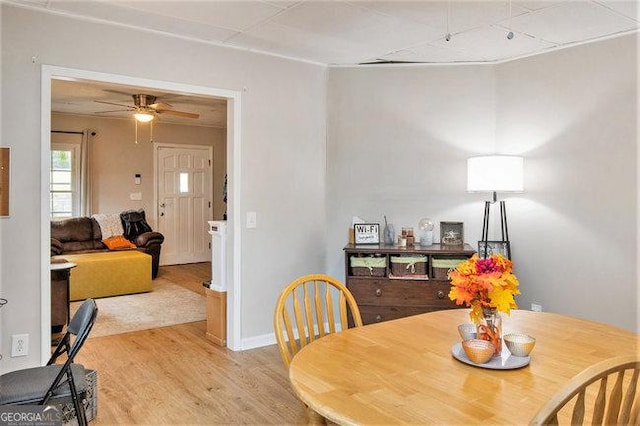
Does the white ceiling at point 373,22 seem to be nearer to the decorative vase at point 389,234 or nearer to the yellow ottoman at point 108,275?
the decorative vase at point 389,234

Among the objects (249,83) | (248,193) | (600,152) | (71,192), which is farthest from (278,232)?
(71,192)

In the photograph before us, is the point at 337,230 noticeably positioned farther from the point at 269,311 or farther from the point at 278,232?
the point at 269,311

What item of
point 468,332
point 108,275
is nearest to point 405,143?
point 468,332

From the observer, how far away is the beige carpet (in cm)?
473

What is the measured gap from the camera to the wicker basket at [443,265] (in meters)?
3.87

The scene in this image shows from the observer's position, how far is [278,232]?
4.20 m

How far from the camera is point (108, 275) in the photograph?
6.02 meters

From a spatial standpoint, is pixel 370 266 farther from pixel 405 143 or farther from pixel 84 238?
pixel 84 238

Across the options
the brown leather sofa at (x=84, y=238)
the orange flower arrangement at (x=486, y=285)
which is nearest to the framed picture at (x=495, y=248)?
the orange flower arrangement at (x=486, y=285)

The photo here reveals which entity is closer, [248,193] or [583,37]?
[583,37]

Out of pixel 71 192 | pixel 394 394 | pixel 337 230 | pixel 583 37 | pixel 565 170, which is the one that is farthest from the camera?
pixel 71 192

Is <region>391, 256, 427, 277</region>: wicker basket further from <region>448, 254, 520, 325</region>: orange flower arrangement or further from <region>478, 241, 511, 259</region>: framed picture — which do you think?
<region>448, 254, 520, 325</region>: orange flower arrangement

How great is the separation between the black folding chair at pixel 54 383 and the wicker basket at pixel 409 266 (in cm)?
238

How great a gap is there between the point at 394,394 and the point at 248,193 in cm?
280
